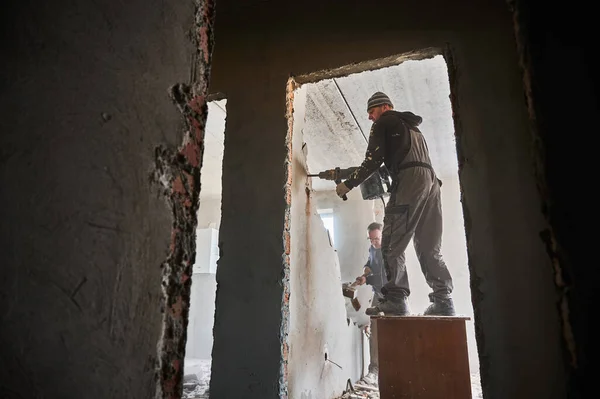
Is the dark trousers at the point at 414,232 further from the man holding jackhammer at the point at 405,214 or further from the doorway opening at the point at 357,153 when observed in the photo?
the doorway opening at the point at 357,153

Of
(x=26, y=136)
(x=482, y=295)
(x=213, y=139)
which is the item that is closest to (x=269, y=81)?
(x=482, y=295)

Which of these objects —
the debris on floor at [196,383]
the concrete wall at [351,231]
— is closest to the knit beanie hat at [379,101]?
the debris on floor at [196,383]

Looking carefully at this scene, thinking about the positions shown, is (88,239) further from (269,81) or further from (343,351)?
(343,351)

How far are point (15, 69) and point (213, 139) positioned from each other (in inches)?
170

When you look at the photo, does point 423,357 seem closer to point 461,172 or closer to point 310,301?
point 310,301

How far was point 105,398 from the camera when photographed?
66 centimetres

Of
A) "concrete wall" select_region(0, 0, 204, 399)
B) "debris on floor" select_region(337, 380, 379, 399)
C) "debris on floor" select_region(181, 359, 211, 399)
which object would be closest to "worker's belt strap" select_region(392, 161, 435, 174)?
"debris on floor" select_region(337, 380, 379, 399)

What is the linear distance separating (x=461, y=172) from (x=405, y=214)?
0.87 meters

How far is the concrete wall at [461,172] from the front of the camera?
1483mm

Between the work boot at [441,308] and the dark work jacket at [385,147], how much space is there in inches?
38.1

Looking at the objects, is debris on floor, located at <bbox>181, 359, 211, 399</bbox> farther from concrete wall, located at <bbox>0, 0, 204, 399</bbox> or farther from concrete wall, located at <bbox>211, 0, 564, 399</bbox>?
concrete wall, located at <bbox>0, 0, 204, 399</bbox>

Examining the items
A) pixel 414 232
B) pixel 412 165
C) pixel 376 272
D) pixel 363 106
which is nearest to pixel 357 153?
pixel 363 106

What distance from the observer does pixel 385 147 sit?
2748 mm

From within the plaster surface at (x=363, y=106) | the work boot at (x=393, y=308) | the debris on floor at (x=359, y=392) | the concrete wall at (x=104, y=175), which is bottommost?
the debris on floor at (x=359, y=392)
